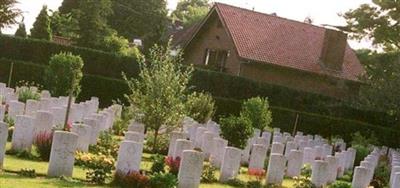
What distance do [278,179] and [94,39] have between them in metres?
31.0

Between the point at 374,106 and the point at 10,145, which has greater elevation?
the point at 374,106

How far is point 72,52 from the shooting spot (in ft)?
123

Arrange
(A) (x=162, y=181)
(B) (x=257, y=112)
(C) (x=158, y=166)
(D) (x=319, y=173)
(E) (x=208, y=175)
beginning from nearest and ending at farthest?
1. (A) (x=162, y=181)
2. (C) (x=158, y=166)
3. (E) (x=208, y=175)
4. (D) (x=319, y=173)
5. (B) (x=257, y=112)

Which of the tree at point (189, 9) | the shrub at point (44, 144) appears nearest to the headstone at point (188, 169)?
the shrub at point (44, 144)

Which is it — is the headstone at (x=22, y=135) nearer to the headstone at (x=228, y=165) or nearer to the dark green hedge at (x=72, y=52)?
the headstone at (x=228, y=165)

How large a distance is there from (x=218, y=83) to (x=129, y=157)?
78.3 feet

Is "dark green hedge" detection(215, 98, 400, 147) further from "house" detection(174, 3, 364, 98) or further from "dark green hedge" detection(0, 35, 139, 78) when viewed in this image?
"dark green hedge" detection(0, 35, 139, 78)

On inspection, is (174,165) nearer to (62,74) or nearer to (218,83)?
(62,74)

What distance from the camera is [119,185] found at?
42.1ft

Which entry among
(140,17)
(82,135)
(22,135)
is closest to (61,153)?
(22,135)

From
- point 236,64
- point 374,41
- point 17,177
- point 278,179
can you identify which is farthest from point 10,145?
point 374,41

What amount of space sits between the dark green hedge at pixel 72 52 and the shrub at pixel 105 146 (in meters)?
18.6

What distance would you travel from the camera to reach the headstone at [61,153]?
12516 millimetres

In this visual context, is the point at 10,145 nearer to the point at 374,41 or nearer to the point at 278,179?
the point at 278,179
